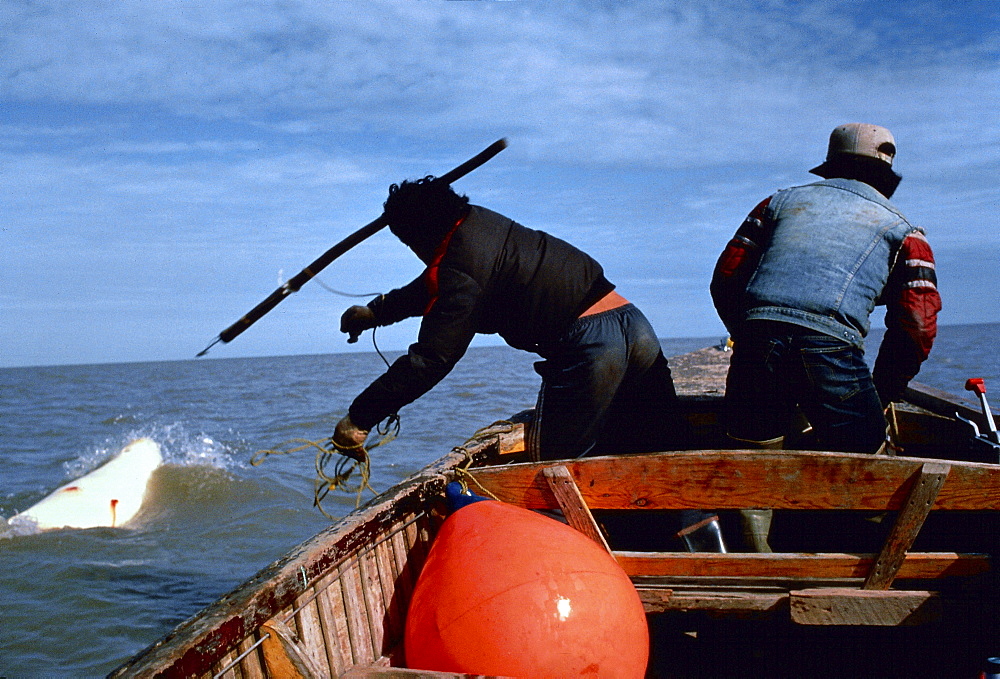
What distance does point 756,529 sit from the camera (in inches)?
128

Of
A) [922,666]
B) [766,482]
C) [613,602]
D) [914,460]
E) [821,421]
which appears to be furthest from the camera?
[821,421]

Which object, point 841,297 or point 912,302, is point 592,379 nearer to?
point 841,297

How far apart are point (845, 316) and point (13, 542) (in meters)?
8.75

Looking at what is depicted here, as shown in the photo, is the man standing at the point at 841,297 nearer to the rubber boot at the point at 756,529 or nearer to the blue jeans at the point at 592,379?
the rubber boot at the point at 756,529

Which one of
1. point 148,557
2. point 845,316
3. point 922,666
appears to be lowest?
point 148,557

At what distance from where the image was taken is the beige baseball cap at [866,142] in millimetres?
3166

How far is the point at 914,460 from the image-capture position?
2.40m

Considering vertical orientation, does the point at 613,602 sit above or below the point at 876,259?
below

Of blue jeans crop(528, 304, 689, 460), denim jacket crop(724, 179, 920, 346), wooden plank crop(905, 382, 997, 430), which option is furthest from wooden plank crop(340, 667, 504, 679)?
wooden plank crop(905, 382, 997, 430)

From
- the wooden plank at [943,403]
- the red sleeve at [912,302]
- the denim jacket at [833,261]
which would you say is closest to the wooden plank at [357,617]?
the denim jacket at [833,261]

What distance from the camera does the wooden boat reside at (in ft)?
7.47

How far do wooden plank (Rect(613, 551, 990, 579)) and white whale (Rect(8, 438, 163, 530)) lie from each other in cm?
814

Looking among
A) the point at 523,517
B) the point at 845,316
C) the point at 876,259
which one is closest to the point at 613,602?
the point at 523,517

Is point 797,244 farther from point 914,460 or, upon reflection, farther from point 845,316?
point 914,460
